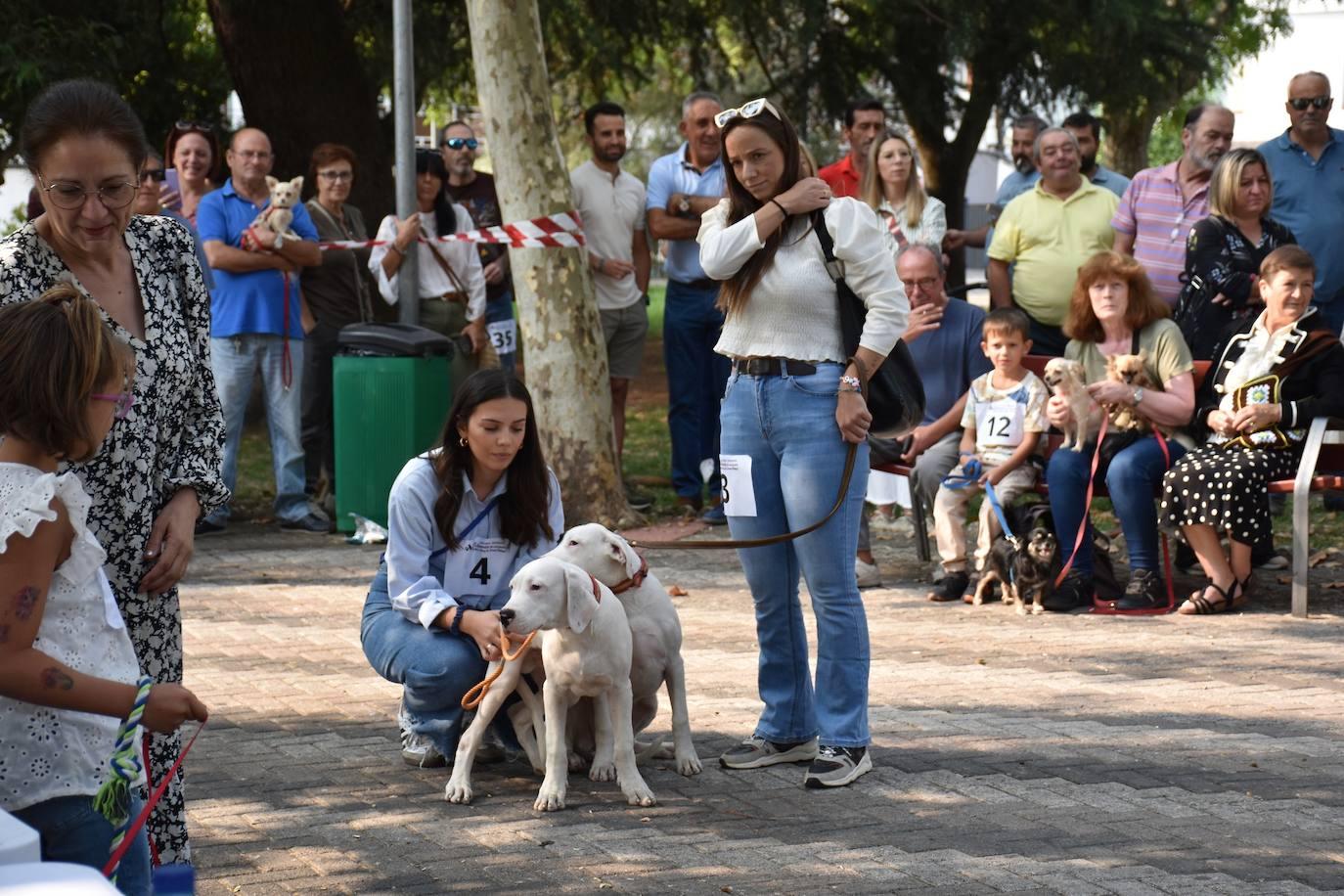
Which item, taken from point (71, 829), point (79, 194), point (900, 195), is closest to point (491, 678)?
point (79, 194)

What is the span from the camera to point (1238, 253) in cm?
971

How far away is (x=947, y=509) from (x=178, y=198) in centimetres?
565

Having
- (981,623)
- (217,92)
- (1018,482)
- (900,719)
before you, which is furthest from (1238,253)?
(217,92)

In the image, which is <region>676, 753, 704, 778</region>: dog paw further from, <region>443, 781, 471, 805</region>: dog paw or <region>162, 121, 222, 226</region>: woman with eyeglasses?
<region>162, 121, 222, 226</region>: woman with eyeglasses

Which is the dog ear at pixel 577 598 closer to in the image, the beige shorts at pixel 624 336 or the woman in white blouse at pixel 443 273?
the woman in white blouse at pixel 443 273

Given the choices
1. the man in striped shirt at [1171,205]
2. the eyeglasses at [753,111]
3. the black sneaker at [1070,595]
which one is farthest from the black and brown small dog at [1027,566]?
the eyeglasses at [753,111]

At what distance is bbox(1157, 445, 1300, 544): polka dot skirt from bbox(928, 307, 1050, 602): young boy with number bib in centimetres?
76

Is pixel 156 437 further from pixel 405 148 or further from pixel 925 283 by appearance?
pixel 405 148

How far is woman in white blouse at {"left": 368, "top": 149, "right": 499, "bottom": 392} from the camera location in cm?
1183

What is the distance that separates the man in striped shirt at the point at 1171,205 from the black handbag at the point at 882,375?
5.25 m

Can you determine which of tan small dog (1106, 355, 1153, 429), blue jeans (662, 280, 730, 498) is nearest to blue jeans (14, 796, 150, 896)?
tan small dog (1106, 355, 1153, 429)

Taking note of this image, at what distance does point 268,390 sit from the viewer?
11.3m

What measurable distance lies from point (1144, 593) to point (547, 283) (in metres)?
A: 4.24

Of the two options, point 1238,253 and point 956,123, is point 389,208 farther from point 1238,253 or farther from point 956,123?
point 1238,253
